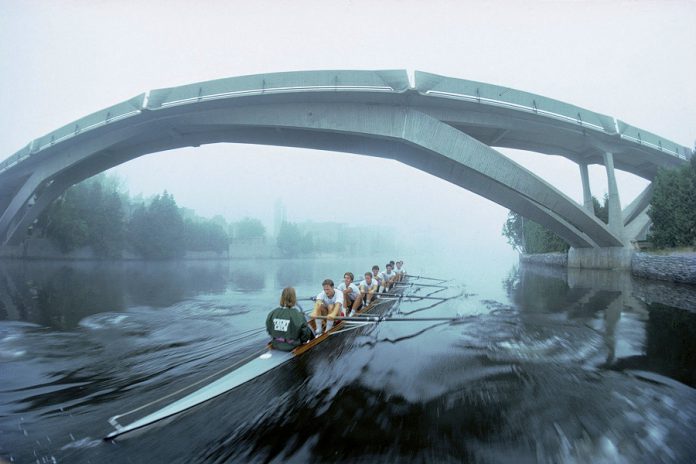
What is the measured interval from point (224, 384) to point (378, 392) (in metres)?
2.18

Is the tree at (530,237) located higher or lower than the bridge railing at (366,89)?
lower

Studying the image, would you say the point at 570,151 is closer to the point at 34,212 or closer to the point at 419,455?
the point at 419,455

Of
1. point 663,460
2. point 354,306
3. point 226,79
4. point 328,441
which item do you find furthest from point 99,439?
point 226,79

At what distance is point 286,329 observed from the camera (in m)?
5.54

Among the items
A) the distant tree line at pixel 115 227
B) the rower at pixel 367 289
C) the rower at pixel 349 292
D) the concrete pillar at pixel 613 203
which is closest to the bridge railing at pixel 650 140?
the concrete pillar at pixel 613 203

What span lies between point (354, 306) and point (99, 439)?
658 centimetres

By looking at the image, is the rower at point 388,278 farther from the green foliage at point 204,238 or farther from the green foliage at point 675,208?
the green foliage at point 204,238

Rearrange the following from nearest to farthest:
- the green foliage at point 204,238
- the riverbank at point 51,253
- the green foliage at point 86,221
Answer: the riverbank at point 51,253, the green foliage at point 86,221, the green foliage at point 204,238

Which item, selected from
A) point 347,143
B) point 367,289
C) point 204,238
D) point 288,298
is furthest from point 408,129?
point 204,238

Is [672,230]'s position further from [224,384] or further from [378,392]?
[224,384]

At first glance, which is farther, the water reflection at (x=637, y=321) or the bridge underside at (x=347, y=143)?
the bridge underside at (x=347, y=143)

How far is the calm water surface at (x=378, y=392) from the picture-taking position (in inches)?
122

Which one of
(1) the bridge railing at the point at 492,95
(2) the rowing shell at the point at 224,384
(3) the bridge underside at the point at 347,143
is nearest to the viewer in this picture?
(2) the rowing shell at the point at 224,384

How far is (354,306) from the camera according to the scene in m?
9.20
